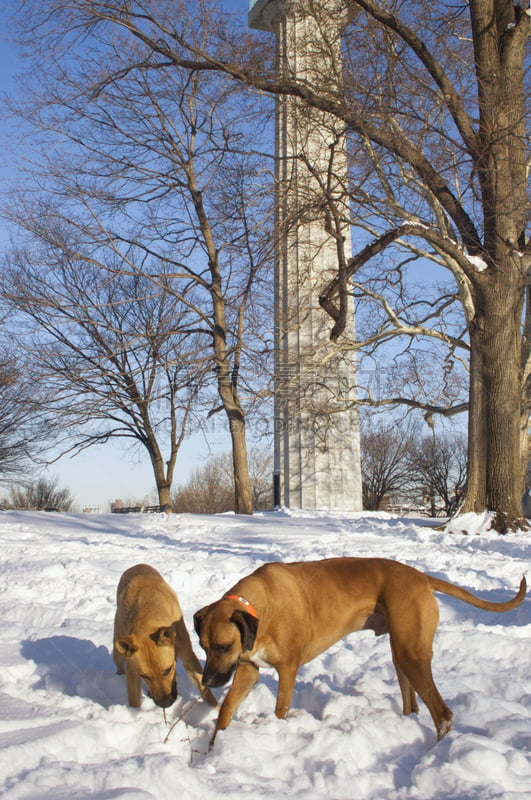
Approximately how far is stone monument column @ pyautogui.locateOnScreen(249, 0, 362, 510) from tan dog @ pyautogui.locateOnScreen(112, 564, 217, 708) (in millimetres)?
9286

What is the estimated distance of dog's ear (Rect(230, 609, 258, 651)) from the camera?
3.87 meters

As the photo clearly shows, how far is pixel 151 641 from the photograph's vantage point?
426 centimetres

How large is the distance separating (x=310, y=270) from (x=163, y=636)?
15.5 m

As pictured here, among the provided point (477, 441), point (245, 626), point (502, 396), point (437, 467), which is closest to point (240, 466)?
point (477, 441)

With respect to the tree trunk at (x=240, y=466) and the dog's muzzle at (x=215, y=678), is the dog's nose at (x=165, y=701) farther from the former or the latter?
the tree trunk at (x=240, y=466)

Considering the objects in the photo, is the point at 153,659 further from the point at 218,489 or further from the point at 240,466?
the point at 218,489

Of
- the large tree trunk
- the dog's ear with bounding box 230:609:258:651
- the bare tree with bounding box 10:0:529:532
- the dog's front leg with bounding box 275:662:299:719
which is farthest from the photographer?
the large tree trunk

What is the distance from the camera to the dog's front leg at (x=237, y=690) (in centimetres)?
397

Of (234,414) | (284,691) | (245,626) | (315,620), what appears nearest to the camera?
(245,626)

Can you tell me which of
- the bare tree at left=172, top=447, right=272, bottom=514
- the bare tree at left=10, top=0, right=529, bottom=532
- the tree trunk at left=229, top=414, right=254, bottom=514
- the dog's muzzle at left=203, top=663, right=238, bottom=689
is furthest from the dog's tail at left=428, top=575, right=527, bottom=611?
the bare tree at left=172, top=447, right=272, bottom=514

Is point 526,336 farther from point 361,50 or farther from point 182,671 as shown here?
point 182,671

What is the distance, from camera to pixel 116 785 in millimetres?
3090

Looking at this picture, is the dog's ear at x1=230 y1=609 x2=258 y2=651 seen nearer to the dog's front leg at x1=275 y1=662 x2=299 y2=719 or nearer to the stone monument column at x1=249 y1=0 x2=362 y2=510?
the dog's front leg at x1=275 y1=662 x2=299 y2=719

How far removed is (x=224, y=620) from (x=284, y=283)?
1762 cm
